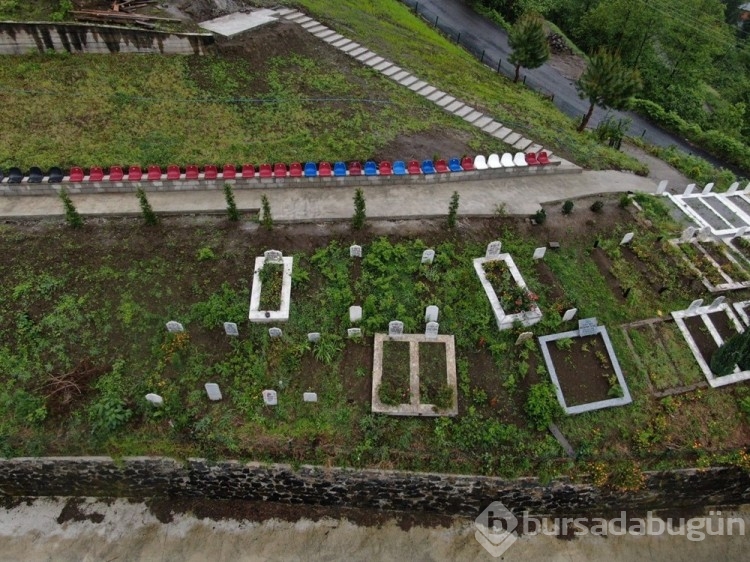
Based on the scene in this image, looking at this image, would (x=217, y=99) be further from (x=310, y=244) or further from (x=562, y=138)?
(x=562, y=138)

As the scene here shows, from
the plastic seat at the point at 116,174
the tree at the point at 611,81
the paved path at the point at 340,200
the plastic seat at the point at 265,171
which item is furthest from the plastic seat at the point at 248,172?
the tree at the point at 611,81

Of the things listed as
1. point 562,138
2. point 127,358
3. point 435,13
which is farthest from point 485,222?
point 435,13

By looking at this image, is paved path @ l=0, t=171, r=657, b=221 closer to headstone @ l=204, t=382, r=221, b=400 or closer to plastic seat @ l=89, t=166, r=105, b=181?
plastic seat @ l=89, t=166, r=105, b=181

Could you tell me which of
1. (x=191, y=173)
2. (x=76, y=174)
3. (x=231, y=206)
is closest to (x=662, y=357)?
(x=231, y=206)

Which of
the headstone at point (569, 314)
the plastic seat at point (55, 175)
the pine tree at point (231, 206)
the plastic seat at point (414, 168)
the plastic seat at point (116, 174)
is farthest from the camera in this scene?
the plastic seat at point (414, 168)

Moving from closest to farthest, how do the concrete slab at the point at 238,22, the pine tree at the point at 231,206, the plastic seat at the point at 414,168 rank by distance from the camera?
1. the pine tree at the point at 231,206
2. the plastic seat at the point at 414,168
3. the concrete slab at the point at 238,22

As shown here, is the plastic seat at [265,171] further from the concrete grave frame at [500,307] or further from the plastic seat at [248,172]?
the concrete grave frame at [500,307]

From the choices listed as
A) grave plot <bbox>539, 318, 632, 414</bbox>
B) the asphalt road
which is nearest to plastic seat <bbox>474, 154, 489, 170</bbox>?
grave plot <bbox>539, 318, 632, 414</bbox>
